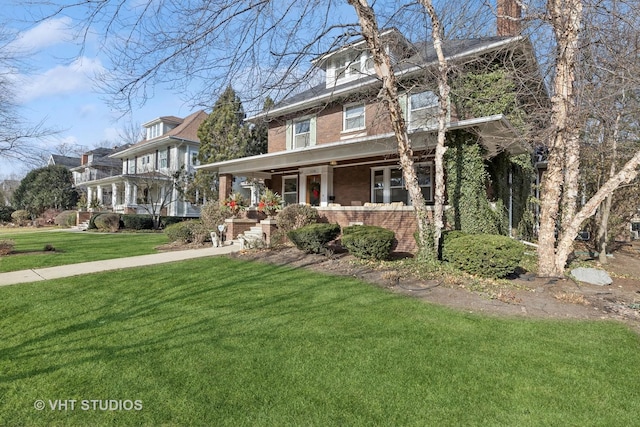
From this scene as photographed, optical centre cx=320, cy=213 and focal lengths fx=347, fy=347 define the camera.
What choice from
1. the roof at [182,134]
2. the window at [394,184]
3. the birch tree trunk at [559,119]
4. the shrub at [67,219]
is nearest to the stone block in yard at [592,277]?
the birch tree trunk at [559,119]

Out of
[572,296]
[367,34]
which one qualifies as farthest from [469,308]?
[367,34]

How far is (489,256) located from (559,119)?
3.70m

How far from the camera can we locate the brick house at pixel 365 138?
998cm

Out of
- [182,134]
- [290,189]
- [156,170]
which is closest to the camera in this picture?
[290,189]

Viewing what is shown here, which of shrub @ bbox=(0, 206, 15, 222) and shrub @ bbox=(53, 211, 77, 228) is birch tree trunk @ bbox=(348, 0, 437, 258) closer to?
shrub @ bbox=(53, 211, 77, 228)

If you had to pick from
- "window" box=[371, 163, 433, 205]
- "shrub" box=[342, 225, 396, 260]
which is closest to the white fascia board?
"window" box=[371, 163, 433, 205]

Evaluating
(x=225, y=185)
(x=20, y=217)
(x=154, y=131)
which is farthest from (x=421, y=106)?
(x=20, y=217)

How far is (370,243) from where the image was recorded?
29.4ft

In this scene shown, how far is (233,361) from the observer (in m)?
3.56

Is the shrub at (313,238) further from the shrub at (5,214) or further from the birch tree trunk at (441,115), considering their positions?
the shrub at (5,214)

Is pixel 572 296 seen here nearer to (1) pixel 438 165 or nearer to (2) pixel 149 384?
(1) pixel 438 165

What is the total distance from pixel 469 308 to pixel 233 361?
3.87 metres

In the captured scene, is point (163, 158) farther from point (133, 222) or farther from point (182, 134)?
point (133, 222)

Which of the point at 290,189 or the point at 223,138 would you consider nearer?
the point at 290,189
